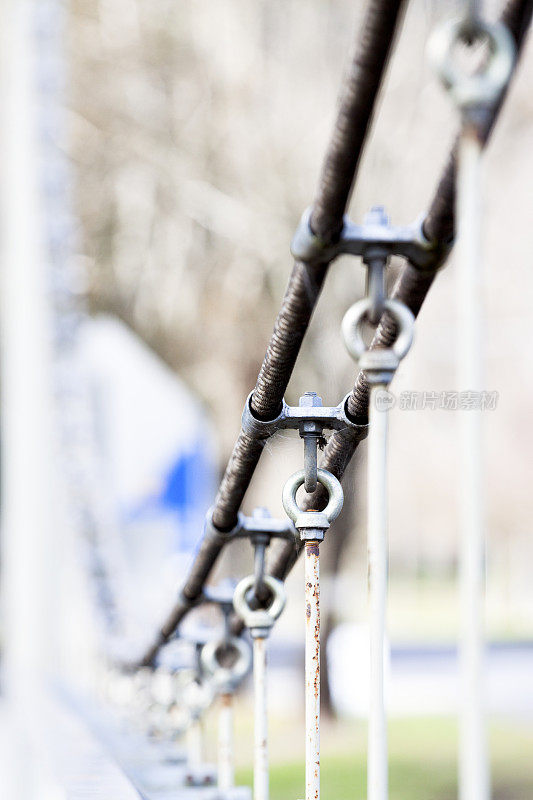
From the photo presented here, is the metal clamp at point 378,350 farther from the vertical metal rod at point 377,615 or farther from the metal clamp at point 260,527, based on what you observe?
the metal clamp at point 260,527

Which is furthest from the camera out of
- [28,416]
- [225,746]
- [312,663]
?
[28,416]

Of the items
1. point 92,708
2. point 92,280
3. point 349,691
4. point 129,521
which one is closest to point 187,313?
point 92,280

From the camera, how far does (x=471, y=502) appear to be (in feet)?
2.84

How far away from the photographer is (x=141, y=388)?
8.87m

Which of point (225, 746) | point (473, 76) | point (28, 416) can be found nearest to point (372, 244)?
point (473, 76)

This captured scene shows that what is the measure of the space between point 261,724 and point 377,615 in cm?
66

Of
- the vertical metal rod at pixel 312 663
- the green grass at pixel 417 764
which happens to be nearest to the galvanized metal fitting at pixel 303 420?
the vertical metal rod at pixel 312 663

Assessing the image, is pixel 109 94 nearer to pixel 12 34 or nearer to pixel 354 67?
pixel 12 34

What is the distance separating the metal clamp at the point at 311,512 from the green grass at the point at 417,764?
3.00 meters

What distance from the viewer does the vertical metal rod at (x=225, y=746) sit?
Result: 7.29 ft

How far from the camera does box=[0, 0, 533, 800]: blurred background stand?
6.54 m

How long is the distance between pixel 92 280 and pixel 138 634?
5.50 m

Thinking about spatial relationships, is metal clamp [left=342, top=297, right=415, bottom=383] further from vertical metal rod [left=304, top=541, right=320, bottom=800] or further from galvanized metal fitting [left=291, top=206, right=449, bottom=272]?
vertical metal rod [left=304, top=541, right=320, bottom=800]

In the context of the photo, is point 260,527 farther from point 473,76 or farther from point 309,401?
point 473,76
